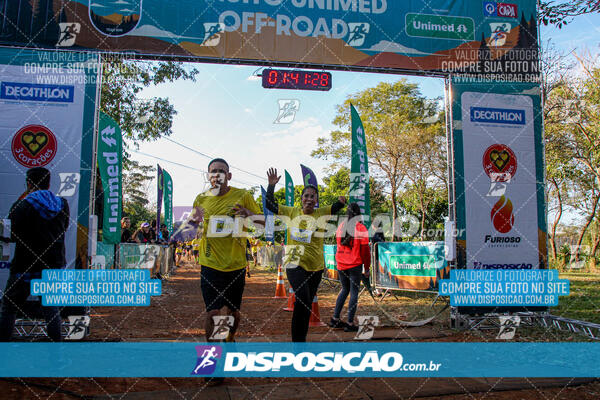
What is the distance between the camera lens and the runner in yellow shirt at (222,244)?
3836 mm

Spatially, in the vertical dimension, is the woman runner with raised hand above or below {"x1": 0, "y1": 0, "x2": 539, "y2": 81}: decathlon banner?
below

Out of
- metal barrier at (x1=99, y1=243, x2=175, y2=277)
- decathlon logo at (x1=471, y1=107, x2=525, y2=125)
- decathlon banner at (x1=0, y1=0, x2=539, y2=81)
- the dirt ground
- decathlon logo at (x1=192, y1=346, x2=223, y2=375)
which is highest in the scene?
decathlon banner at (x1=0, y1=0, x2=539, y2=81)

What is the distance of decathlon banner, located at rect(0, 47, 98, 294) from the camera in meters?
5.74

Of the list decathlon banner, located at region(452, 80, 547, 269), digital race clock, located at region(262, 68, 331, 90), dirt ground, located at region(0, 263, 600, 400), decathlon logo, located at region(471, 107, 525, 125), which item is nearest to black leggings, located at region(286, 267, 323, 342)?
Answer: dirt ground, located at region(0, 263, 600, 400)

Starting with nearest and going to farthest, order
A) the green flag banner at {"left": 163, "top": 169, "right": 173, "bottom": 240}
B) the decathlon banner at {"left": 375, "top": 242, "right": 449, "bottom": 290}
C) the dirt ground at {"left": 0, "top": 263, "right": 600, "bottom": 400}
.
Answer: the dirt ground at {"left": 0, "top": 263, "right": 600, "bottom": 400}, the decathlon banner at {"left": 375, "top": 242, "right": 449, "bottom": 290}, the green flag banner at {"left": 163, "top": 169, "right": 173, "bottom": 240}

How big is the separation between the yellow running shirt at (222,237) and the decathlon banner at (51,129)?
2781 millimetres

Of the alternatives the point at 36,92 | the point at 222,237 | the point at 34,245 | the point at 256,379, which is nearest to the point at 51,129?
the point at 36,92

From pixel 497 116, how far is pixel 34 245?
6.85 metres

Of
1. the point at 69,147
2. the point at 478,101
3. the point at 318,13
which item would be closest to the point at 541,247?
the point at 478,101

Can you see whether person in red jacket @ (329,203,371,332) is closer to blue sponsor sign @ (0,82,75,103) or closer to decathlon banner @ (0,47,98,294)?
decathlon banner @ (0,47,98,294)

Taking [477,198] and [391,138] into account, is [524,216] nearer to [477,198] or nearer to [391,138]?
[477,198]

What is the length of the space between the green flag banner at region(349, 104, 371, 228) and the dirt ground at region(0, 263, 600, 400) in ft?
6.92

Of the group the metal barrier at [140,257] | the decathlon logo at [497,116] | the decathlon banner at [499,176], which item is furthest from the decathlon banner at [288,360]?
the metal barrier at [140,257]

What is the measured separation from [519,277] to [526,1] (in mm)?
4707
